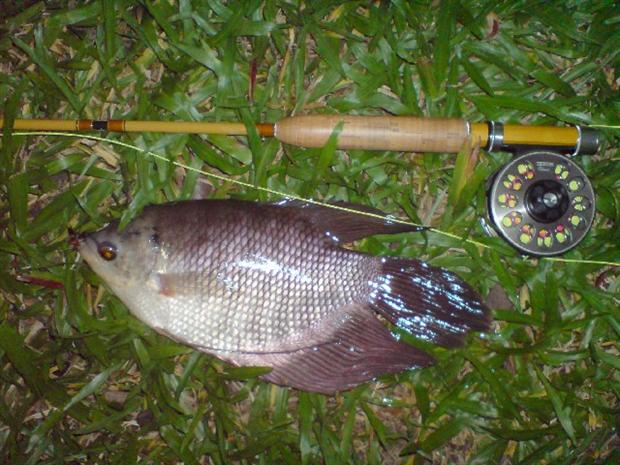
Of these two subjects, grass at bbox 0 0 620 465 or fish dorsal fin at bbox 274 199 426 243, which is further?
grass at bbox 0 0 620 465

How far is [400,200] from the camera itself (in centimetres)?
253

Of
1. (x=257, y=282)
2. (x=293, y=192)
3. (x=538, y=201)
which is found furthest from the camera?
(x=293, y=192)

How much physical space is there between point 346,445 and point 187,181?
1492mm

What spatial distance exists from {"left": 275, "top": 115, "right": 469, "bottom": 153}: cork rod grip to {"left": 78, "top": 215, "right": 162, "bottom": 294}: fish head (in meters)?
0.74

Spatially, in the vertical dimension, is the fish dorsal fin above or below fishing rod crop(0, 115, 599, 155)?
below

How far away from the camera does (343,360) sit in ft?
7.80

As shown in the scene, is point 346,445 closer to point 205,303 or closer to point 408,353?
point 408,353

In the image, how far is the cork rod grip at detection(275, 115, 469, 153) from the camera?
2.31 metres

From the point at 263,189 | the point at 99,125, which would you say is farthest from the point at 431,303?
the point at 99,125

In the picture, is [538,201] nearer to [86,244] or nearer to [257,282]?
[257,282]

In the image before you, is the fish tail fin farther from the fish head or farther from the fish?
the fish head

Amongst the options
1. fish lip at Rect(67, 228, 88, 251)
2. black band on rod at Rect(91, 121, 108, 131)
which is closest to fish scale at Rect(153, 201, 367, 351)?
fish lip at Rect(67, 228, 88, 251)

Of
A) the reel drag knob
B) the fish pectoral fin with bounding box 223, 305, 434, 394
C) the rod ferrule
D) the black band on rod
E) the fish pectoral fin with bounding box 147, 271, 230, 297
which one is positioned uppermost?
the rod ferrule

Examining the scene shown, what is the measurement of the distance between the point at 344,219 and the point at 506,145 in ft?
2.66
